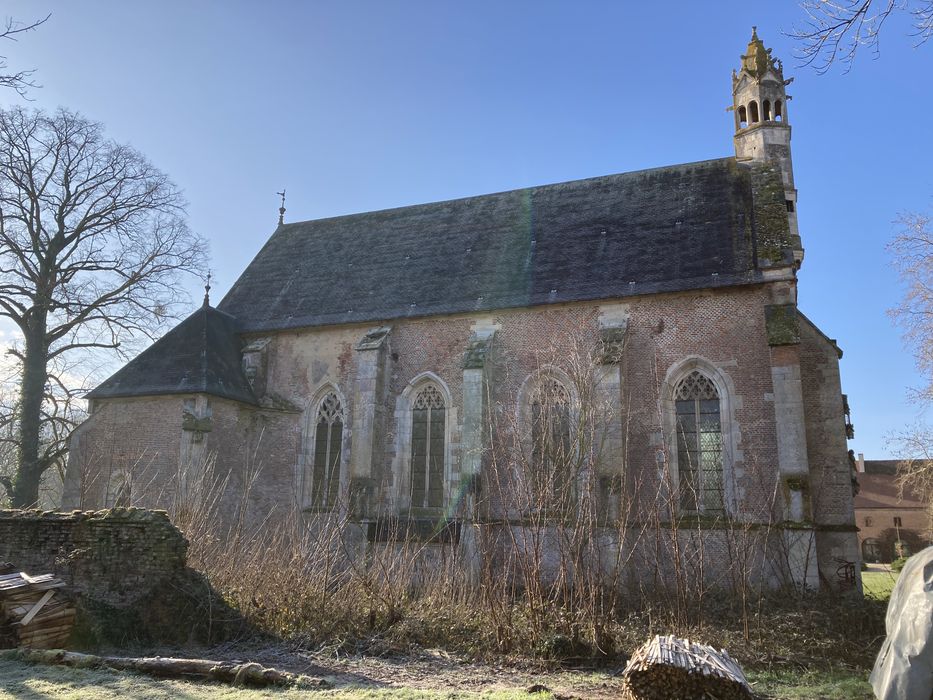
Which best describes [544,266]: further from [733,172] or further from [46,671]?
[46,671]

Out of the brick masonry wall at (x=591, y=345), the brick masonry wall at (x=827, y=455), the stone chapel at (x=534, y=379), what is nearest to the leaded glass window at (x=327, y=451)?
the stone chapel at (x=534, y=379)

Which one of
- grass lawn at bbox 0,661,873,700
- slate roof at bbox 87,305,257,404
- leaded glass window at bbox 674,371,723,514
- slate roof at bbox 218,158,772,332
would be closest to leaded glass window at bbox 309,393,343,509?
slate roof at bbox 87,305,257,404

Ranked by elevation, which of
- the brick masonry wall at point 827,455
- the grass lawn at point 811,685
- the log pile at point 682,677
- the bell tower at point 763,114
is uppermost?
the bell tower at point 763,114

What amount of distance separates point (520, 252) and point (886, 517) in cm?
→ 4098

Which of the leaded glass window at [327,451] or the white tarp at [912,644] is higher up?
the leaded glass window at [327,451]

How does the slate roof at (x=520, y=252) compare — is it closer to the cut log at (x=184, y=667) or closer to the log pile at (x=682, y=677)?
the log pile at (x=682, y=677)

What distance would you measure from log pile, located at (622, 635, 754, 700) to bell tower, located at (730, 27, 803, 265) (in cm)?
1377

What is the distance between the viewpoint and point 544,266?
1914 centimetres

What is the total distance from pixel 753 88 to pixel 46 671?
64.3 feet

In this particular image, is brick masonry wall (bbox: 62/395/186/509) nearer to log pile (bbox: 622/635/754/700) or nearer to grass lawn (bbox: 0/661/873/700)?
grass lawn (bbox: 0/661/873/700)

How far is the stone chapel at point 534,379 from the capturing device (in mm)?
15422

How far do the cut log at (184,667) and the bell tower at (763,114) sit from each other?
15.7 meters

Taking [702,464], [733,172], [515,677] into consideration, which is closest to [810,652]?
[515,677]

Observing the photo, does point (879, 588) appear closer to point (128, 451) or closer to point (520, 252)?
point (520, 252)
